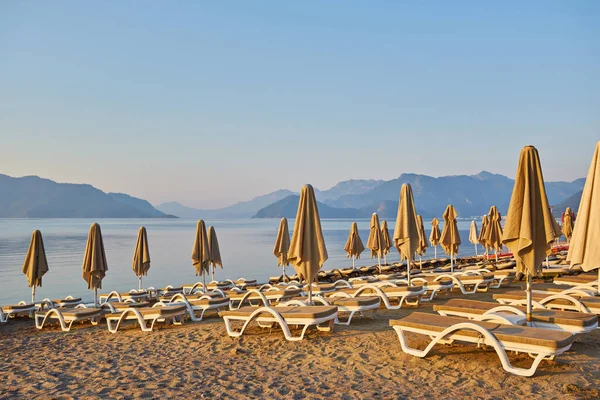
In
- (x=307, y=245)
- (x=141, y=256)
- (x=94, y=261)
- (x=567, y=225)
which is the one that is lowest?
(x=141, y=256)

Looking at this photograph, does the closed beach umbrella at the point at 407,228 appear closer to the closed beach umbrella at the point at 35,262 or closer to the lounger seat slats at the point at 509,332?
the lounger seat slats at the point at 509,332

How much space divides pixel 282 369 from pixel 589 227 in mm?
3429

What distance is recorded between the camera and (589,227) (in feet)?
15.9

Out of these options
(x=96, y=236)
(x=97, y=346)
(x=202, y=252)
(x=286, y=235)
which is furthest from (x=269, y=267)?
(x=97, y=346)

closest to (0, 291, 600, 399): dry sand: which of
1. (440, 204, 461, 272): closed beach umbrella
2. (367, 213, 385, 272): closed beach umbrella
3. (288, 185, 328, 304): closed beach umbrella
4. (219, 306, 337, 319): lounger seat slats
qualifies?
(219, 306, 337, 319): lounger seat slats

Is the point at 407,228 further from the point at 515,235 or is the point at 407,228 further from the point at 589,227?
the point at 589,227

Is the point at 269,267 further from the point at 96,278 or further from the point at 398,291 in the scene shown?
the point at 398,291

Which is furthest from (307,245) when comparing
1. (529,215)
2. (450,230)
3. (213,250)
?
(450,230)

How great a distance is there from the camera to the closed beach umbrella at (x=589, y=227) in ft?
15.6

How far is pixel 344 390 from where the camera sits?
4.09m

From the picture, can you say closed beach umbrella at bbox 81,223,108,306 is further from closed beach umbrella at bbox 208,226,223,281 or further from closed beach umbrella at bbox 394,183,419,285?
closed beach umbrella at bbox 394,183,419,285

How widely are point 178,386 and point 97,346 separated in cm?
283

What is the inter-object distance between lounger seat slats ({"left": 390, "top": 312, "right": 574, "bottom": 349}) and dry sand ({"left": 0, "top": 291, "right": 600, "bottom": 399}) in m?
0.33

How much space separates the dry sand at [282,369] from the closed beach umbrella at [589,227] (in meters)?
0.97
